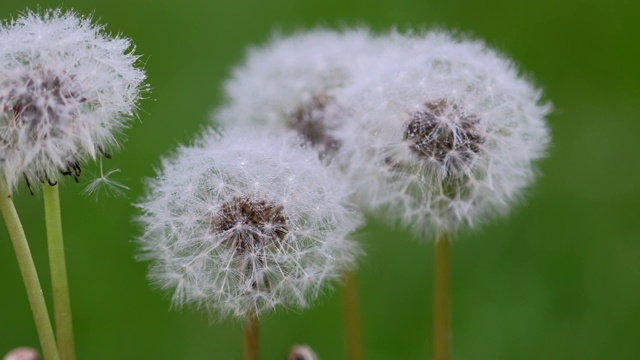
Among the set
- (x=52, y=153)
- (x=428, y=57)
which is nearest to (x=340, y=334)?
(x=428, y=57)

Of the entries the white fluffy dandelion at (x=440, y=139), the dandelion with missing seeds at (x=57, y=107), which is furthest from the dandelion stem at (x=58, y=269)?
the white fluffy dandelion at (x=440, y=139)

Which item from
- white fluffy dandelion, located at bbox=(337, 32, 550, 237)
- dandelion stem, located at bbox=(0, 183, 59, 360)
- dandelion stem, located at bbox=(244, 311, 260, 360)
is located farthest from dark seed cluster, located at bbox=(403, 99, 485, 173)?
dandelion stem, located at bbox=(0, 183, 59, 360)

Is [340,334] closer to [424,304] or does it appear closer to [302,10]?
[424,304]

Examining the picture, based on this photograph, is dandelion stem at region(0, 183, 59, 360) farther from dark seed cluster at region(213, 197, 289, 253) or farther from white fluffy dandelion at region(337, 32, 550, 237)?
white fluffy dandelion at region(337, 32, 550, 237)

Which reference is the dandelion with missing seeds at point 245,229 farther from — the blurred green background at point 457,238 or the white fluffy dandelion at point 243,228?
the blurred green background at point 457,238

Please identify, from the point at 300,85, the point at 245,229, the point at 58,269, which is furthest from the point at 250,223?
the point at 300,85

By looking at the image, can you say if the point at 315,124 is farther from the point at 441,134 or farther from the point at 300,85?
the point at 441,134

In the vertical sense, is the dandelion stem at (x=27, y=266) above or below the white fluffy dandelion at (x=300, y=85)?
below
